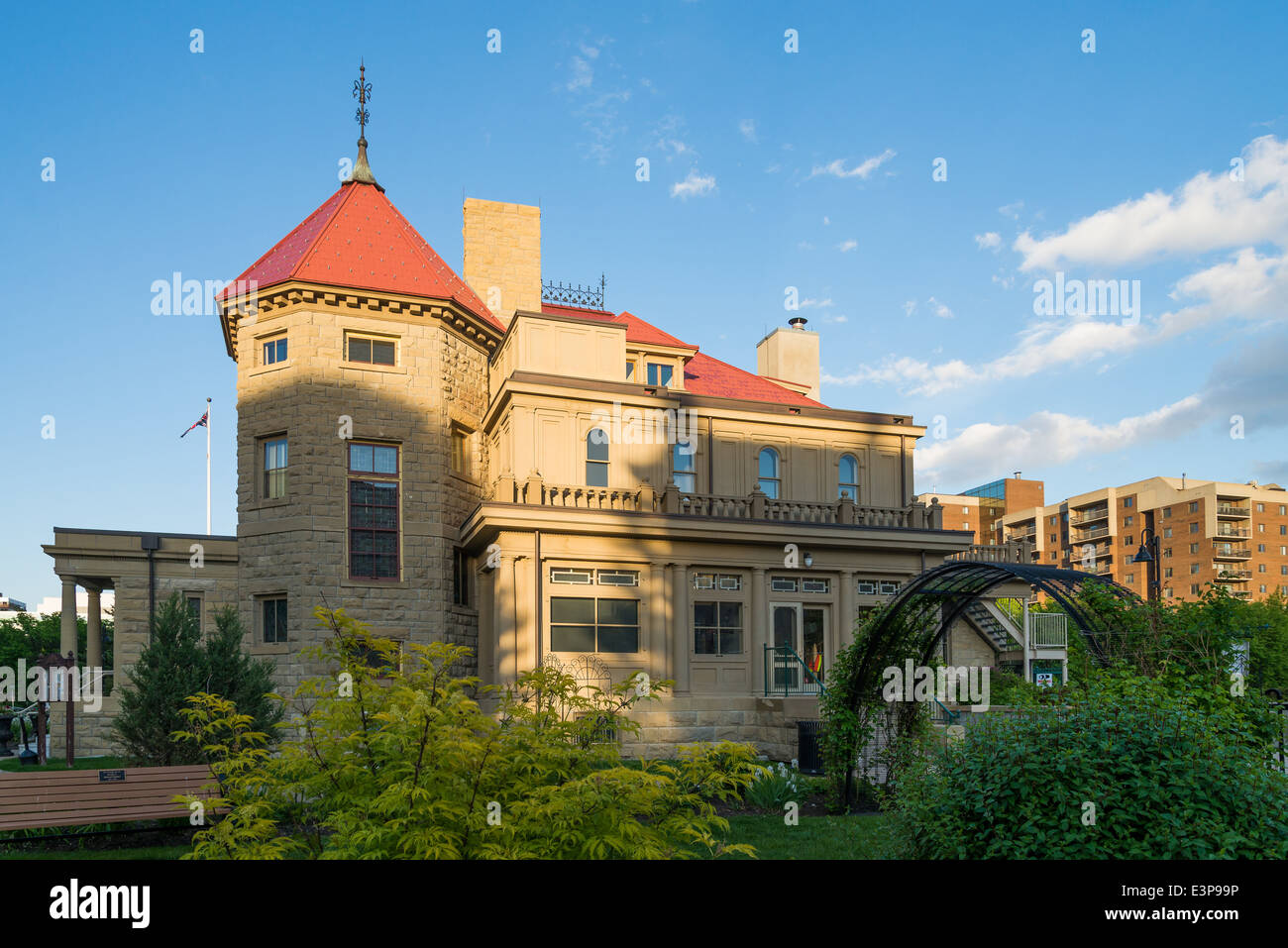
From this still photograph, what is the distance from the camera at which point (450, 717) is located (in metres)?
6.72

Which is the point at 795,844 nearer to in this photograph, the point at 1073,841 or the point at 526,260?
the point at 1073,841

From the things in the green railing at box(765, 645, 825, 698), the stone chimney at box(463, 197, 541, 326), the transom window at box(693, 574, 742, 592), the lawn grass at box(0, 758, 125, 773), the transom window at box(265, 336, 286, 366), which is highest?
the stone chimney at box(463, 197, 541, 326)

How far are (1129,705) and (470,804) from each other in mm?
5407

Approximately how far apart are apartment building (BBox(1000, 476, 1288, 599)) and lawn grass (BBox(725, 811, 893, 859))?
98.5 m

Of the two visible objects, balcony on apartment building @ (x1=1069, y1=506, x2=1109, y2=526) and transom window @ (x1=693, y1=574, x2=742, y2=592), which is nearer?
transom window @ (x1=693, y1=574, x2=742, y2=592)

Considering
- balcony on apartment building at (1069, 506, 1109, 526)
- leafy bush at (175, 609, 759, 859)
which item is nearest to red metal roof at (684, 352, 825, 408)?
leafy bush at (175, 609, 759, 859)

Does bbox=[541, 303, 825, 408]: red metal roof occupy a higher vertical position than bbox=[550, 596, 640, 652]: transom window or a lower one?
higher

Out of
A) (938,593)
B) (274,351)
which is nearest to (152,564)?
(274,351)

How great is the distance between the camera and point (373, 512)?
24.2 meters

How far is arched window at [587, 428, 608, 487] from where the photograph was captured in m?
25.4

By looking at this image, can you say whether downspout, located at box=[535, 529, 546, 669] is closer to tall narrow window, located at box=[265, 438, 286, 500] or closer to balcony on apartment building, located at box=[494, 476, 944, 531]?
balcony on apartment building, located at box=[494, 476, 944, 531]

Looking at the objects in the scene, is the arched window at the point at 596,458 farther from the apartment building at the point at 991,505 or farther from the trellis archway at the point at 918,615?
the apartment building at the point at 991,505

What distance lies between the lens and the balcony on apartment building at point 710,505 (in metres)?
23.0

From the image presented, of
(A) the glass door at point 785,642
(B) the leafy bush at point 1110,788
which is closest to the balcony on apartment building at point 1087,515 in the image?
(A) the glass door at point 785,642
